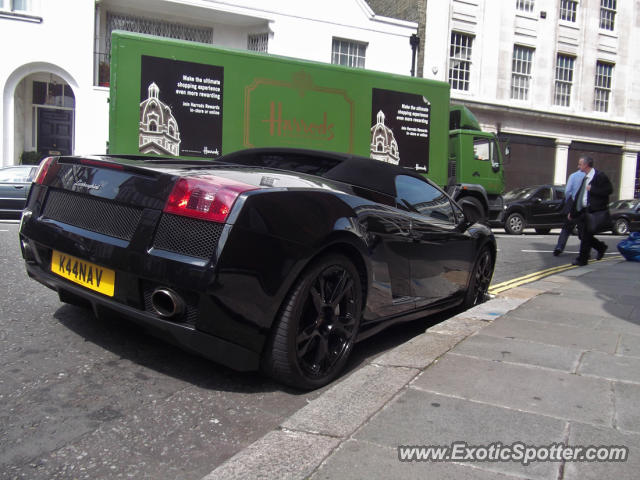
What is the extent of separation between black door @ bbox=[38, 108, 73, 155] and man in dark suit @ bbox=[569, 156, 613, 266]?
14632 millimetres

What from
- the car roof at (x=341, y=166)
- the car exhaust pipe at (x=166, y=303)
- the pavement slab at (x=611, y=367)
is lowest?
the pavement slab at (x=611, y=367)

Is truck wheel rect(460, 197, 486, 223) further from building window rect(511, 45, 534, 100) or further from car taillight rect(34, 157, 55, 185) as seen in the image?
building window rect(511, 45, 534, 100)

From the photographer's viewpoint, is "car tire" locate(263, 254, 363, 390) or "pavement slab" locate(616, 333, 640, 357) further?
"pavement slab" locate(616, 333, 640, 357)

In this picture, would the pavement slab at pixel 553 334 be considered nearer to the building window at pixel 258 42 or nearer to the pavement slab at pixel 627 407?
the pavement slab at pixel 627 407

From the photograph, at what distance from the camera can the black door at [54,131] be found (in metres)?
17.4

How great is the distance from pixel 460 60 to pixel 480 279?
19.2 metres

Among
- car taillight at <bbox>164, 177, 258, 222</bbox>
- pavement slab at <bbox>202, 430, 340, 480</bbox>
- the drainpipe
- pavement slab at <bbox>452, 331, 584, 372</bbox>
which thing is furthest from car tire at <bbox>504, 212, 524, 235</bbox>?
pavement slab at <bbox>202, 430, 340, 480</bbox>

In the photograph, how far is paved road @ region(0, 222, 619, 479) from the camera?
215cm

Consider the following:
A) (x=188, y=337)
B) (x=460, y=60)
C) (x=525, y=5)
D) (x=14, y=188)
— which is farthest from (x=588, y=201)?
(x=525, y=5)

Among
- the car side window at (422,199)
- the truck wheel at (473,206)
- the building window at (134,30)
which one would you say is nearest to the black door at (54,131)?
the building window at (134,30)

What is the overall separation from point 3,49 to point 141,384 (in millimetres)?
16342

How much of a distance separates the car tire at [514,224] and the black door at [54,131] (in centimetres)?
1352

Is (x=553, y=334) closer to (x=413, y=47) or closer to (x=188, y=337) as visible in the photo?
(x=188, y=337)

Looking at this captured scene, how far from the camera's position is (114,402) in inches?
104
